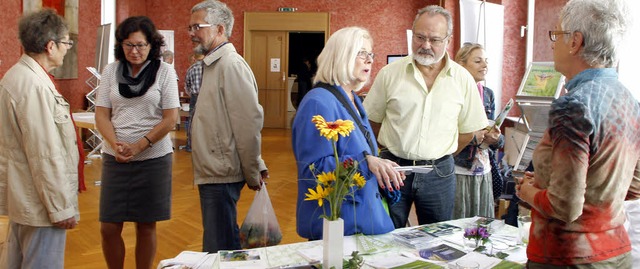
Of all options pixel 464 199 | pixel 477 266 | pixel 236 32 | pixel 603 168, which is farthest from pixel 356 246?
pixel 236 32

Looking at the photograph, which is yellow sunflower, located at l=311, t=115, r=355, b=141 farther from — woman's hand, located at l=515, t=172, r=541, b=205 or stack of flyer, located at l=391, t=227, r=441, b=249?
stack of flyer, located at l=391, t=227, r=441, b=249

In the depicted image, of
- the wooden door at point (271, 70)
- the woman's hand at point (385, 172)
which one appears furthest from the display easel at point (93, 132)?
the woman's hand at point (385, 172)

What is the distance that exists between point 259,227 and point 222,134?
1.57 feet

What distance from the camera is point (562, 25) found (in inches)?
55.6

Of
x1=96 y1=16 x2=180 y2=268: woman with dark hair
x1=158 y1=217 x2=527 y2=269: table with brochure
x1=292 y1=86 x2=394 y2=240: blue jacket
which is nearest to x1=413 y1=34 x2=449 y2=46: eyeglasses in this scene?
x1=292 y1=86 x2=394 y2=240: blue jacket

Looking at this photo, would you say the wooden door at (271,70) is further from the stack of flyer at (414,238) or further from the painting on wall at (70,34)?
the stack of flyer at (414,238)

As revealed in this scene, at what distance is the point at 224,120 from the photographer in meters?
2.65

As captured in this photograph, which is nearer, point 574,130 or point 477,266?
point 574,130

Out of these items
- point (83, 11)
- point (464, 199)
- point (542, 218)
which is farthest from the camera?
point (83, 11)

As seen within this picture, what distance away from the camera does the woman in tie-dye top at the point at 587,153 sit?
129 cm

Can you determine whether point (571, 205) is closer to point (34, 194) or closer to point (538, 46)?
point (34, 194)

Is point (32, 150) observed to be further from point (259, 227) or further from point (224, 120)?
point (259, 227)

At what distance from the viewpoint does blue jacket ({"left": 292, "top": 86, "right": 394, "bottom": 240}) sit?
78.6 inches

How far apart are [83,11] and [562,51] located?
31.8 ft
